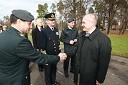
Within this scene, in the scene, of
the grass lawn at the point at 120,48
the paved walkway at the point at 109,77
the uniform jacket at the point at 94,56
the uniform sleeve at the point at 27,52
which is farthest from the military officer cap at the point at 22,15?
the grass lawn at the point at 120,48

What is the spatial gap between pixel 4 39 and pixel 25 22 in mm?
431

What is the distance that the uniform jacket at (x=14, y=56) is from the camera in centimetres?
333

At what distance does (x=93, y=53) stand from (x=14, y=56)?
1.65 meters

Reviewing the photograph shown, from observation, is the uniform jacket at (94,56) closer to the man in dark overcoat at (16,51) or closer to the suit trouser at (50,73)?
the man in dark overcoat at (16,51)

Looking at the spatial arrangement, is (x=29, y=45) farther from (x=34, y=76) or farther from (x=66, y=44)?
(x=34, y=76)

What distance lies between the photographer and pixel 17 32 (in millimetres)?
3439

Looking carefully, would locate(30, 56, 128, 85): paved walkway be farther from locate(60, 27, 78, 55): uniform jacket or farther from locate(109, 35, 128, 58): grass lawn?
locate(109, 35, 128, 58): grass lawn

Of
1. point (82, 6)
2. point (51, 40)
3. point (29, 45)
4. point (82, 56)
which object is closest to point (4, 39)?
point (29, 45)

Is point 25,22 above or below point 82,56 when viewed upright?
above

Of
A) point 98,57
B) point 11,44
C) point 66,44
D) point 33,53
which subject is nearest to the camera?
point 11,44

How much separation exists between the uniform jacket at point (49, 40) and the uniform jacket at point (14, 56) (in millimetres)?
2750

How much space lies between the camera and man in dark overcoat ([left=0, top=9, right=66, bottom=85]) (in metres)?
3.33

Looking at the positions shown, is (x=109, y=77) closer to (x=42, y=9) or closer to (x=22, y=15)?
(x=22, y=15)

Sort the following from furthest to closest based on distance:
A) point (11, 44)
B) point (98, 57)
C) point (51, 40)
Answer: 1. point (51, 40)
2. point (98, 57)
3. point (11, 44)
